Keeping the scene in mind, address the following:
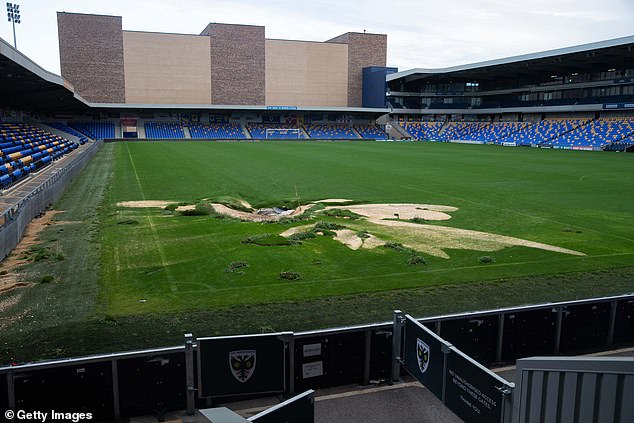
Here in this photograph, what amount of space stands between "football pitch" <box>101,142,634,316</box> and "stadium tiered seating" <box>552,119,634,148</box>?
38571 mm

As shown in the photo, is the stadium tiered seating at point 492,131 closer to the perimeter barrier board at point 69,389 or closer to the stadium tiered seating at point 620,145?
the stadium tiered seating at point 620,145

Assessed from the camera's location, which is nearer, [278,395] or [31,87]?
[278,395]

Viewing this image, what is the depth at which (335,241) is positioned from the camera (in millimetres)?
16234

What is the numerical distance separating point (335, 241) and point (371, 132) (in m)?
87.5

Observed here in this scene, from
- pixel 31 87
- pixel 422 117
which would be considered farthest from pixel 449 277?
pixel 422 117

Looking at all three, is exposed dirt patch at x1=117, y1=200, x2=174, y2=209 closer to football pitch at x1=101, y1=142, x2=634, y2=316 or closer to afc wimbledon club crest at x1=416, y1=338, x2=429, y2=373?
football pitch at x1=101, y1=142, x2=634, y2=316

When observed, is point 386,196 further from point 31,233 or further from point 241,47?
point 241,47

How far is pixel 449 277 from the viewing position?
42.0 feet

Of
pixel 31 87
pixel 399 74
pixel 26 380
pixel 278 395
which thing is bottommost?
pixel 278 395

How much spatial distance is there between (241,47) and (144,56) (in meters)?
16.5

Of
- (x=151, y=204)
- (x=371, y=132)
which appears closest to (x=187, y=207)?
(x=151, y=204)

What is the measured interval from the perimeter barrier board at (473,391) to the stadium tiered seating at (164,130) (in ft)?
287

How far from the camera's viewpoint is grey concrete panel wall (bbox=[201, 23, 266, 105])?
305 feet

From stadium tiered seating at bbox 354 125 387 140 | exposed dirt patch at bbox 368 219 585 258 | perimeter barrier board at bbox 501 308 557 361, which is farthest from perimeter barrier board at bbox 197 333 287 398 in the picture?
stadium tiered seating at bbox 354 125 387 140
